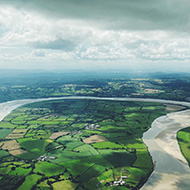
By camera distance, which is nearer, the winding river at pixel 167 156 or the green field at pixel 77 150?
the winding river at pixel 167 156

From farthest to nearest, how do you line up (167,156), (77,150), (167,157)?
(77,150) < (167,156) < (167,157)

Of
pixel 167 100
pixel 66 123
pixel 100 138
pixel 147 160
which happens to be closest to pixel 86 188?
pixel 147 160

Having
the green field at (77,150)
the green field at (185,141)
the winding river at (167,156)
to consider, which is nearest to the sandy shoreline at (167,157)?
the winding river at (167,156)

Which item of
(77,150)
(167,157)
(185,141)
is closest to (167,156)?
(167,157)

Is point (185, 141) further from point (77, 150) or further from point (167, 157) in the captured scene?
point (77, 150)

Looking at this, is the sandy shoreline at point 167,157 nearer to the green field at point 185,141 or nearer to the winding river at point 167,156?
the winding river at point 167,156
